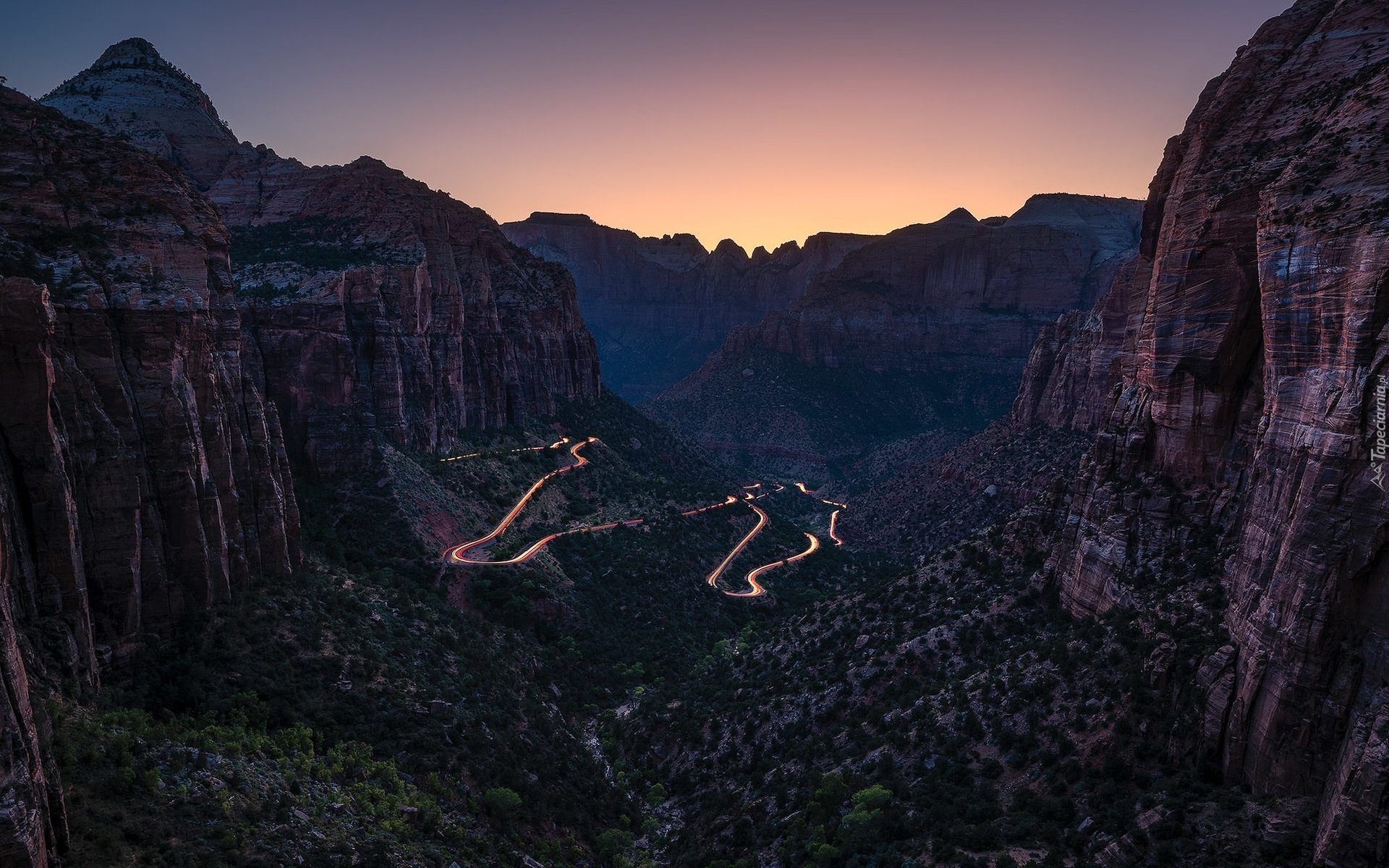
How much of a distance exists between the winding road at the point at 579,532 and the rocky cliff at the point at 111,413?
80.1 ft

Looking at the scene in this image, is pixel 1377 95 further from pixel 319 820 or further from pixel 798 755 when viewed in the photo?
pixel 319 820

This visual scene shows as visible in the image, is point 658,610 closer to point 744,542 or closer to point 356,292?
point 744,542

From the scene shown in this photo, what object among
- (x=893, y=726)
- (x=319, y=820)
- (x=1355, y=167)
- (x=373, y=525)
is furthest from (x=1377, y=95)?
(x=373, y=525)

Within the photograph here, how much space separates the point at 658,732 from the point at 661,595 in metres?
21.4

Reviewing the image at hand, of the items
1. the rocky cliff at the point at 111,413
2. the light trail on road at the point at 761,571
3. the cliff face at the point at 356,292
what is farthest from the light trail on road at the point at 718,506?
the rocky cliff at the point at 111,413

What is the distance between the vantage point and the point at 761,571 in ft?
278

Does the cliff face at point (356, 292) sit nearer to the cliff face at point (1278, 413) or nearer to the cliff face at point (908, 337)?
the cliff face at point (1278, 413)

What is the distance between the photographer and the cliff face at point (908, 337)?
170 meters

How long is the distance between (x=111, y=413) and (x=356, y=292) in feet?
141

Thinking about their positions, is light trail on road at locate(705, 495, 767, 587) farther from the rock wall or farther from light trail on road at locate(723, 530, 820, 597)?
the rock wall

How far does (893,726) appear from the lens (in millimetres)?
39844

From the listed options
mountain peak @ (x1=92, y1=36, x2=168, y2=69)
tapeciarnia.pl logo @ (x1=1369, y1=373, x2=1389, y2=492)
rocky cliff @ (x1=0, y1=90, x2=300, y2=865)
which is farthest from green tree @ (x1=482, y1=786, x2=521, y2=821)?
mountain peak @ (x1=92, y1=36, x2=168, y2=69)

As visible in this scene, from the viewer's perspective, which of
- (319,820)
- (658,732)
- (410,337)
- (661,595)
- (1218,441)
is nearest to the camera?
(319,820)

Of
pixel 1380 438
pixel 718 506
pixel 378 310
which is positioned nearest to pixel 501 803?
pixel 1380 438
